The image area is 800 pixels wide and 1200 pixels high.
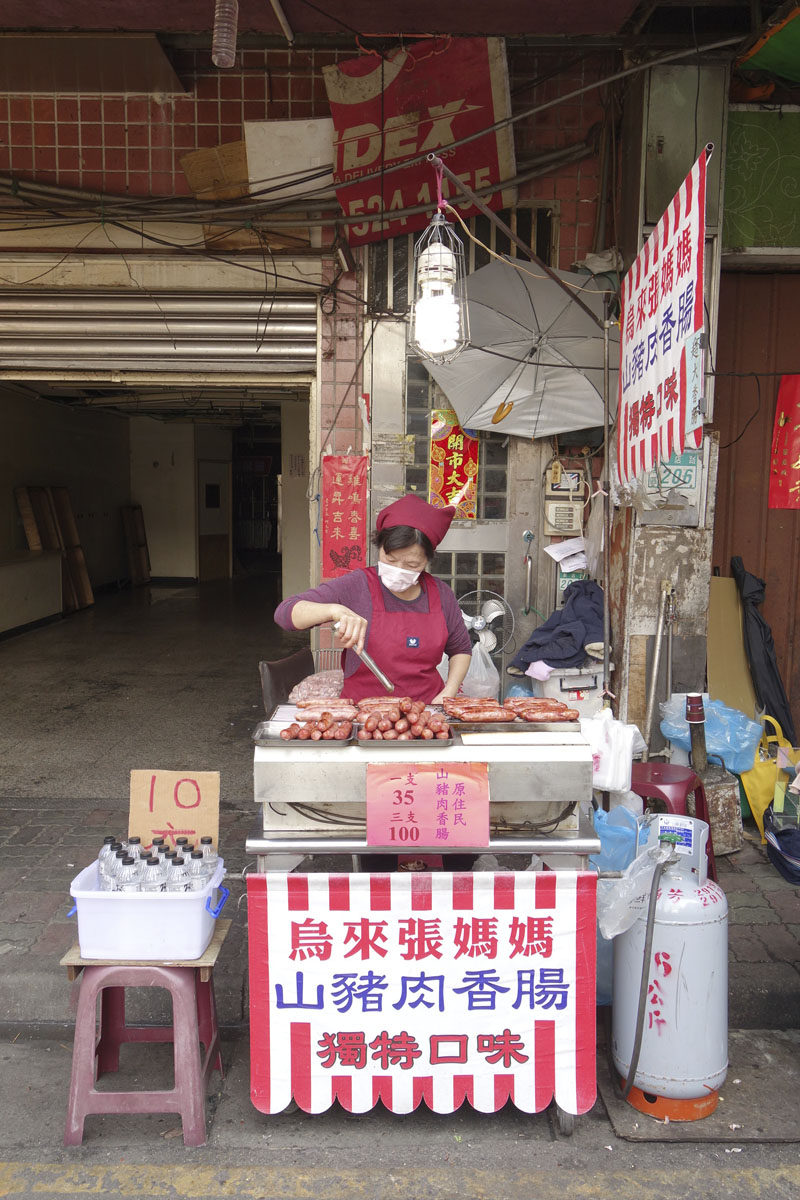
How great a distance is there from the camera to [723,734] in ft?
16.6

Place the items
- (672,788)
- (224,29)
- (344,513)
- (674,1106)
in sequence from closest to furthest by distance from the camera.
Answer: (674,1106), (224,29), (672,788), (344,513)

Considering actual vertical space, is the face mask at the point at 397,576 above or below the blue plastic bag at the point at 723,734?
above

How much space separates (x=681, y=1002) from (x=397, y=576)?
1825 mm

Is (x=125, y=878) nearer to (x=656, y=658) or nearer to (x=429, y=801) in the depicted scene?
(x=429, y=801)

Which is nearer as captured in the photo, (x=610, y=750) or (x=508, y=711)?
(x=508, y=711)

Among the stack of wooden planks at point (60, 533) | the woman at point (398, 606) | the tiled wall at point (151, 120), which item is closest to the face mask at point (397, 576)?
the woman at point (398, 606)

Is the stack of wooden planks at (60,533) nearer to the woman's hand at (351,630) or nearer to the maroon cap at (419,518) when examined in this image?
the maroon cap at (419,518)

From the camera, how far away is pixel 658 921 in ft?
9.58

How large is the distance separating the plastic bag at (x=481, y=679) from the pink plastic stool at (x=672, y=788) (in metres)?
1.35

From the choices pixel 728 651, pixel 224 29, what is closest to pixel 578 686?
pixel 728 651

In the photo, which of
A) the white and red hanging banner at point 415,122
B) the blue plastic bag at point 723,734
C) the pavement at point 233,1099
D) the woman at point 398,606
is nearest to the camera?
the pavement at point 233,1099

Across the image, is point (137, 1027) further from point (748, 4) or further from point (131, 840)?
point (748, 4)

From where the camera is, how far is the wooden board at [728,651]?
5.85 metres

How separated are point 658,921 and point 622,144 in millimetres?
4729
